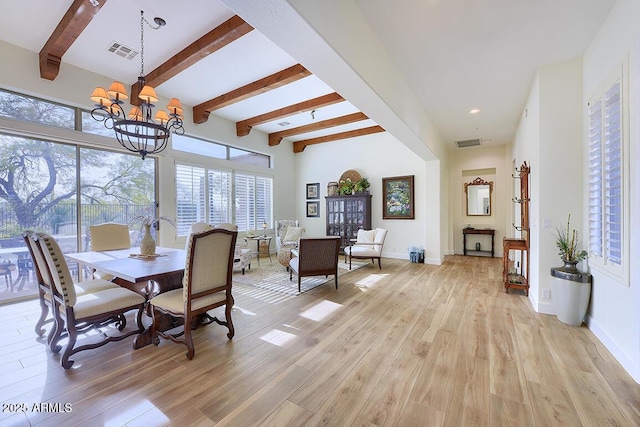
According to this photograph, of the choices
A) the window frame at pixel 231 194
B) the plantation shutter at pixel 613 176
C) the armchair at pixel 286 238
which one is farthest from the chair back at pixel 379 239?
the plantation shutter at pixel 613 176

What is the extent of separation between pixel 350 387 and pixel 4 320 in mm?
3970

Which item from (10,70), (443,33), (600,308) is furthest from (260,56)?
(600,308)

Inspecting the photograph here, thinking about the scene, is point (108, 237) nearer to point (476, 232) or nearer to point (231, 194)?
point (231, 194)

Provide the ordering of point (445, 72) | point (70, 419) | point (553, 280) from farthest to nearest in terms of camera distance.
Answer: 1. point (445, 72)
2. point (553, 280)
3. point (70, 419)

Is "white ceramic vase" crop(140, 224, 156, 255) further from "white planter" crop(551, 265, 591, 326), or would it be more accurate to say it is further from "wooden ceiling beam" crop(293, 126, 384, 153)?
"wooden ceiling beam" crop(293, 126, 384, 153)

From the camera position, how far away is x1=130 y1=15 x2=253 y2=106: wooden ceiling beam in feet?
9.76

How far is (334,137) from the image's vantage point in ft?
24.8

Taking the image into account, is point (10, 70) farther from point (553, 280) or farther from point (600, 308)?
point (600, 308)

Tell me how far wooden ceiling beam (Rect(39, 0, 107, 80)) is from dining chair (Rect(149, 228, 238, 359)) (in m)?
2.63

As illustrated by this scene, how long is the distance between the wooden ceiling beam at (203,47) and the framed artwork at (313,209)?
4.97m

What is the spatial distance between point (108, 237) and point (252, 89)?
313 centimetres

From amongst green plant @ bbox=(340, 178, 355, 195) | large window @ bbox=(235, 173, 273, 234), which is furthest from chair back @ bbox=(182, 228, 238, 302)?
green plant @ bbox=(340, 178, 355, 195)

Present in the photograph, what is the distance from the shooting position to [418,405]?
1681mm

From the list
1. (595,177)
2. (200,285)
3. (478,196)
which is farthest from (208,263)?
(478,196)
